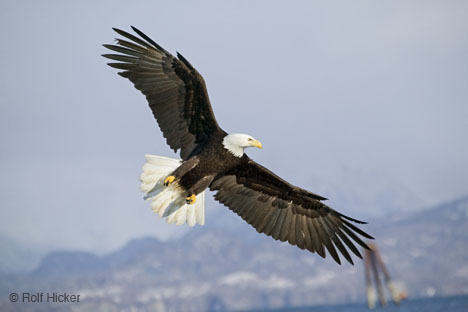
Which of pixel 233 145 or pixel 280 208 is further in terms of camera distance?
pixel 280 208

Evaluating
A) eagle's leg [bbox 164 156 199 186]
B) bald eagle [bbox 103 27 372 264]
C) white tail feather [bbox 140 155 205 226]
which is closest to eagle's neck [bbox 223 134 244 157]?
bald eagle [bbox 103 27 372 264]

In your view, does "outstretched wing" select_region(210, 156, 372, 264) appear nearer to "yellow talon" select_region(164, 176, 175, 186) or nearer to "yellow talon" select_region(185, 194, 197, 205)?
"yellow talon" select_region(185, 194, 197, 205)

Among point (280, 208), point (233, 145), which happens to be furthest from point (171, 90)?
point (280, 208)

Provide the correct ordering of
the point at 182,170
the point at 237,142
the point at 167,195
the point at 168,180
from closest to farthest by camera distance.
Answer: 1. the point at 168,180
2. the point at 182,170
3. the point at 237,142
4. the point at 167,195

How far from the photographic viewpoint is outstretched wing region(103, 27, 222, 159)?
9.29m

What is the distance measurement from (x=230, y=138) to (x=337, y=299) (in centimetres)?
19557

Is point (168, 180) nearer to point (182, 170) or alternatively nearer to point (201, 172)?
point (182, 170)

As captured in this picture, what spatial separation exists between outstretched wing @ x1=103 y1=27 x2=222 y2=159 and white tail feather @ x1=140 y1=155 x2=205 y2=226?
0.38 m

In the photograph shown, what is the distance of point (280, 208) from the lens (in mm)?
10344

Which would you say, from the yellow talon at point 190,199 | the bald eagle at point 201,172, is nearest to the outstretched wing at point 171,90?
the bald eagle at point 201,172

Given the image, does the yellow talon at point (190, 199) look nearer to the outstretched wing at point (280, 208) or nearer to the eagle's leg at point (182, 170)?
the eagle's leg at point (182, 170)

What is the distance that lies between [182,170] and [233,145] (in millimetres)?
708

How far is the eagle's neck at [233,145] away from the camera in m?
9.38

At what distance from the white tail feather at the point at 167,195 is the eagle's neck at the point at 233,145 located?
2.01 ft
